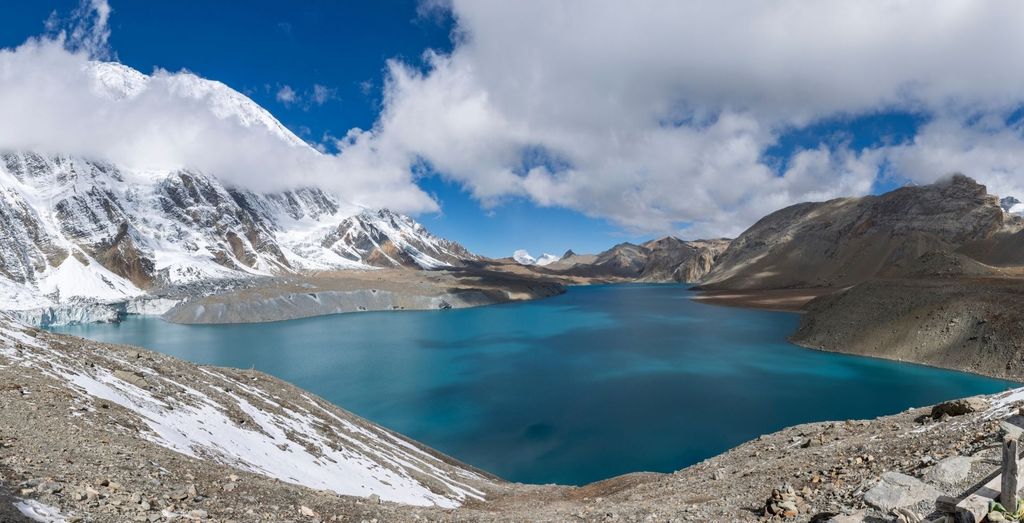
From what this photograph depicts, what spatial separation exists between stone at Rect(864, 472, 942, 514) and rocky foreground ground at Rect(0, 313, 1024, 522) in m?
0.03

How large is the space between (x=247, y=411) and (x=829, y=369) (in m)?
55.6

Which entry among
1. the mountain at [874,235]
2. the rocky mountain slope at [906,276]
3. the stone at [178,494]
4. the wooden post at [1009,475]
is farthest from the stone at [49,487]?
the mountain at [874,235]

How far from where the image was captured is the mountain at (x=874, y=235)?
134 meters

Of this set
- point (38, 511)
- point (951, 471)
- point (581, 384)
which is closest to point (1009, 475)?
point (951, 471)

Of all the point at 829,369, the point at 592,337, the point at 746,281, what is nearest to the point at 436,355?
the point at 592,337

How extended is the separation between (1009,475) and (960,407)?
9531 mm

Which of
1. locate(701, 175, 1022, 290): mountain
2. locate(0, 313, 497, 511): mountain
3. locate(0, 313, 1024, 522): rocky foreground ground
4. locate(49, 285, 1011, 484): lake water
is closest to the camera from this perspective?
locate(0, 313, 1024, 522): rocky foreground ground

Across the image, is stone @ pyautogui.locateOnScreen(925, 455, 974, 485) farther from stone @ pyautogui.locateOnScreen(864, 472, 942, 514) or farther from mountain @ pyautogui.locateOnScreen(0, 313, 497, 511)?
mountain @ pyautogui.locateOnScreen(0, 313, 497, 511)

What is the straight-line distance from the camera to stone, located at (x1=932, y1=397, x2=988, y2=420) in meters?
12.5

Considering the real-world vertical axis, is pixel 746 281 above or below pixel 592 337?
above

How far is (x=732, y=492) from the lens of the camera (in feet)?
35.0

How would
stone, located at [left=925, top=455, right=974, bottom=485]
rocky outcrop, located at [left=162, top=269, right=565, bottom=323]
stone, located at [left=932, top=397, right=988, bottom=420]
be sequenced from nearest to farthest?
stone, located at [left=925, top=455, right=974, bottom=485] < stone, located at [left=932, top=397, right=988, bottom=420] < rocky outcrop, located at [left=162, top=269, right=565, bottom=323]

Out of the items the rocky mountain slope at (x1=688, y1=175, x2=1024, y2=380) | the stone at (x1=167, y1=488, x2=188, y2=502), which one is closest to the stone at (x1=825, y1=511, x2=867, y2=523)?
the stone at (x1=167, y1=488, x2=188, y2=502)

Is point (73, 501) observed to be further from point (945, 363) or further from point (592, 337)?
point (592, 337)
